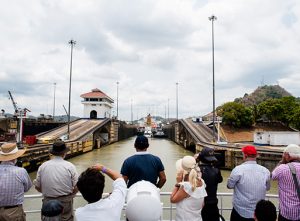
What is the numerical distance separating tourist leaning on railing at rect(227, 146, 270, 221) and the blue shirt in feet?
3.71

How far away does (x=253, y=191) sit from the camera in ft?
12.5

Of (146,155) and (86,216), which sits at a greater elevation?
(146,155)

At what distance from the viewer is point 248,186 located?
150 inches

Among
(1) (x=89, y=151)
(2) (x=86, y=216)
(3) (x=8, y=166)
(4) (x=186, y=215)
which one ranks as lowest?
(1) (x=89, y=151)

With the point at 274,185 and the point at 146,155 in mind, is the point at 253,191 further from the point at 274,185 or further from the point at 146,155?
the point at 274,185

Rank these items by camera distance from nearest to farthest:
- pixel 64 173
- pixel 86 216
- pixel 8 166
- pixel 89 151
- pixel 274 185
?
pixel 86 216 → pixel 8 166 → pixel 64 173 → pixel 274 185 → pixel 89 151

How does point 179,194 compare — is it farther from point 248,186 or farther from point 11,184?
point 11,184

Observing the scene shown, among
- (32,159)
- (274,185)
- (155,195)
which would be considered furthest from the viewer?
(32,159)

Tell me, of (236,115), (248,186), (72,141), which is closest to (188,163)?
(248,186)

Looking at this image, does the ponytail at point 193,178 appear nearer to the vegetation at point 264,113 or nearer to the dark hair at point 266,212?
the dark hair at point 266,212

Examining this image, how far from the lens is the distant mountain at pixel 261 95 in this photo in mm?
119188

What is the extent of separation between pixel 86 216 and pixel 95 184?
27 cm

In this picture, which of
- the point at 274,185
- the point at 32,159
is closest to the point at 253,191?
the point at 274,185

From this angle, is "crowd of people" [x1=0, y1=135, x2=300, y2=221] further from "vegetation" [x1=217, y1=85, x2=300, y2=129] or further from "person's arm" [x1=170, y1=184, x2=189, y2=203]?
"vegetation" [x1=217, y1=85, x2=300, y2=129]
